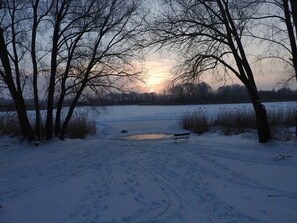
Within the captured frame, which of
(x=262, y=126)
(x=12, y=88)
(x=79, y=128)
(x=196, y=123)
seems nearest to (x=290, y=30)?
(x=262, y=126)

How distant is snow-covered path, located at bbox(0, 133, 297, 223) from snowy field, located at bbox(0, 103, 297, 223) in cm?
2

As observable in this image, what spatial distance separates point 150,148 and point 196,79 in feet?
11.9

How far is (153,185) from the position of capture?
8.56 meters

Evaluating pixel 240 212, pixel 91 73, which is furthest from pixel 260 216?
pixel 91 73

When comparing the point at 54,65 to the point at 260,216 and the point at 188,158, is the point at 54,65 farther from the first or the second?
the point at 260,216

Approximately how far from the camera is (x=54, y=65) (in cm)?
1852

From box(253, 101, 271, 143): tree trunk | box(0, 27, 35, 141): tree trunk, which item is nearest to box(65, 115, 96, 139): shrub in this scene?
box(0, 27, 35, 141): tree trunk

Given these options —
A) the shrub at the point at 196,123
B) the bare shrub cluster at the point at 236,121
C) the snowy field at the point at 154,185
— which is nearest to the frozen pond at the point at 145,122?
the shrub at the point at 196,123

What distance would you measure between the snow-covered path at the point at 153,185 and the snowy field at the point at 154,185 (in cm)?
2

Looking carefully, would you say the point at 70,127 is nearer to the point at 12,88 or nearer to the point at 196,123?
the point at 12,88

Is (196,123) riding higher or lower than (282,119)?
lower

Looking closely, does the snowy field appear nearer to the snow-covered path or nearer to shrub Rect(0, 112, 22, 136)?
the snow-covered path

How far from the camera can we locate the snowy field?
21.4 feet

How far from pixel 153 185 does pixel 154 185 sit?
0.9 inches
